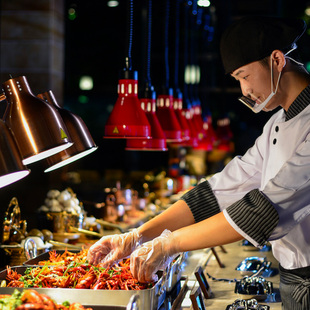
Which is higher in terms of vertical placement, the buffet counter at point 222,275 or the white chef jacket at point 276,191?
the white chef jacket at point 276,191

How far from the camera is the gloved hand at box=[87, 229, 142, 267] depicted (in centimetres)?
250

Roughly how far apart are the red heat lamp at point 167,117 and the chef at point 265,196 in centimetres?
87

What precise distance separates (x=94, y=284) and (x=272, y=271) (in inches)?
60.3

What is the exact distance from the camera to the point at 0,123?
1.71 metres

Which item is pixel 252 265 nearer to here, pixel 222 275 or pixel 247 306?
pixel 222 275

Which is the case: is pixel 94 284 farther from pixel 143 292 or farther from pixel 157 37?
pixel 157 37

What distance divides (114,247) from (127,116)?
712mm

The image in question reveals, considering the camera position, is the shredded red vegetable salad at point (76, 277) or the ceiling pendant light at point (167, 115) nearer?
the shredded red vegetable salad at point (76, 277)

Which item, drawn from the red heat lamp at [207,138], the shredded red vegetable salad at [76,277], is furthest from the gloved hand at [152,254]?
Result: the red heat lamp at [207,138]

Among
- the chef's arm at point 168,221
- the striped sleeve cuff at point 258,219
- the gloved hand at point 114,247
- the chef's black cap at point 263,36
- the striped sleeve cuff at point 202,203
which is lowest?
the gloved hand at point 114,247

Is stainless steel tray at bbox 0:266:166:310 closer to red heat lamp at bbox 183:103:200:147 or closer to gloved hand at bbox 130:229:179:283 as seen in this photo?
gloved hand at bbox 130:229:179:283

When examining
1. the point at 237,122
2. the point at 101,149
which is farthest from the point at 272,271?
the point at 237,122

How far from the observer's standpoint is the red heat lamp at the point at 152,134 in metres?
3.27

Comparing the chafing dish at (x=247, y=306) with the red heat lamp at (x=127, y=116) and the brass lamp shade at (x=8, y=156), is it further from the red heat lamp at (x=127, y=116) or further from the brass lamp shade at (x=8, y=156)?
the brass lamp shade at (x=8, y=156)
